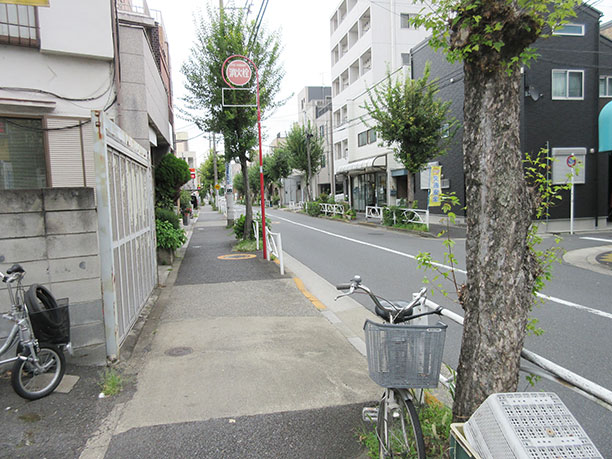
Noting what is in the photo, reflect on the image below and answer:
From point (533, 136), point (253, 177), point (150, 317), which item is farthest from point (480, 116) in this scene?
point (253, 177)

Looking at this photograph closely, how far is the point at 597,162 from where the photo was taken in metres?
18.5

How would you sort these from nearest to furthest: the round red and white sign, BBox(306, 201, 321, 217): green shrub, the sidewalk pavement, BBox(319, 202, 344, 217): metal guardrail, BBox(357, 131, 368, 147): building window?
the sidewalk pavement < the round red and white sign < BBox(319, 202, 344, 217): metal guardrail < BBox(357, 131, 368, 147): building window < BBox(306, 201, 321, 217): green shrub

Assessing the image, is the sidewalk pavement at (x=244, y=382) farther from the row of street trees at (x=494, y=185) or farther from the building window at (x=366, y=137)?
the building window at (x=366, y=137)

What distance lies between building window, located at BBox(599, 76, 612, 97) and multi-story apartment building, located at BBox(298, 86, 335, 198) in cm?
2044

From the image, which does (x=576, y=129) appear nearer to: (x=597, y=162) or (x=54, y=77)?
(x=597, y=162)

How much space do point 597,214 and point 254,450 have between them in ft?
65.9

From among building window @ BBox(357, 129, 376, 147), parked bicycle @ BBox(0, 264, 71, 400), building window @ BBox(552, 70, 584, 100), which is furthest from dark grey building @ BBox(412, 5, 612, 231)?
parked bicycle @ BBox(0, 264, 71, 400)

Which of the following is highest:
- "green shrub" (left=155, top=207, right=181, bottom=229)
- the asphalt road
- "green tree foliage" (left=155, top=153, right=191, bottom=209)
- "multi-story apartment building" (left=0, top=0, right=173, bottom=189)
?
"multi-story apartment building" (left=0, top=0, right=173, bottom=189)

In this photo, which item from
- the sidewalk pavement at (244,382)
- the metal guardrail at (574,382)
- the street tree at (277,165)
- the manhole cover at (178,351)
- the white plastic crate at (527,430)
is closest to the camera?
the white plastic crate at (527,430)

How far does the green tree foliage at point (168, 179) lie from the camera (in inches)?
504

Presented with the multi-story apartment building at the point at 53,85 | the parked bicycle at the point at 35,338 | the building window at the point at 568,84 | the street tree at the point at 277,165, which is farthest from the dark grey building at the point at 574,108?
the street tree at the point at 277,165

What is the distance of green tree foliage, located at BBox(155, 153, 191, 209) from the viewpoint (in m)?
12.8

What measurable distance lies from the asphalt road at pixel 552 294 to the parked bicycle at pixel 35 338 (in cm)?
401

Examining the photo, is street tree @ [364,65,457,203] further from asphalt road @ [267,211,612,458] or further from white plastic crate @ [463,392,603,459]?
white plastic crate @ [463,392,603,459]
